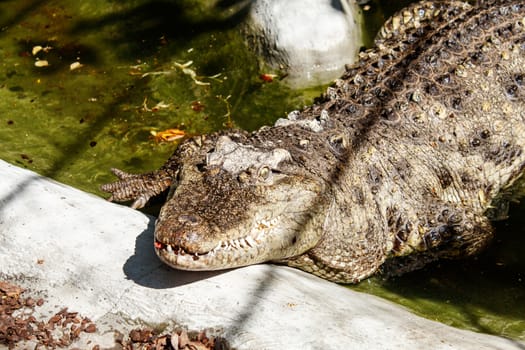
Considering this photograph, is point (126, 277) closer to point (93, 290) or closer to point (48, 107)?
point (93, 290)

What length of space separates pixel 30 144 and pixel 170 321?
252cm

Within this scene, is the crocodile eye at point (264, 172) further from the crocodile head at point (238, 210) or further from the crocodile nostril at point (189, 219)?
the crocodile nostril at point (189, 219)

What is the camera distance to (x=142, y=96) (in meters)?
5.92

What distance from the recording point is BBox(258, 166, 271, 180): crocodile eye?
3.86 m

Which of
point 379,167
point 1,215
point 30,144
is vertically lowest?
point 30,144

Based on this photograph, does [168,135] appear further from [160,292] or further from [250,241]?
[160,292]

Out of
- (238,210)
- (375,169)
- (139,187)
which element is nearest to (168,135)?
(139,187)

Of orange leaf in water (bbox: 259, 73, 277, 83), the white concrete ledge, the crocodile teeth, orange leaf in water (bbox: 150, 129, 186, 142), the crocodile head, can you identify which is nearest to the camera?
the white concrete ledge

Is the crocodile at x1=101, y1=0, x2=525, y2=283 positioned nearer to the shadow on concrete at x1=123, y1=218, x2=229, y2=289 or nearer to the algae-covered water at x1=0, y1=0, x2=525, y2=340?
the shadow on concrete at x1=123, y1=218, x2=229, y2=289

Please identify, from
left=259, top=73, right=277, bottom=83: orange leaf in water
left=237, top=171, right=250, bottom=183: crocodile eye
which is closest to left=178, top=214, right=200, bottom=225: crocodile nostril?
left=237, top=171, right=250, bottom=183: crocodile eye

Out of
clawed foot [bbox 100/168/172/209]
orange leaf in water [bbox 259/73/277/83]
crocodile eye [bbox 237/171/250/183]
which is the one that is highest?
crocodile eye [bbox 237/171/250/183]

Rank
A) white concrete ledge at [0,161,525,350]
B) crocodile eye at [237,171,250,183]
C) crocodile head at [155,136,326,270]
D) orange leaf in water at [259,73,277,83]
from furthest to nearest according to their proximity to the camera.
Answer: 1. orange leaf in water at [259,73,277,83]
2. crocodile eye at [237,171,250,183]
3. crocodile head at [155,136,326,270]
4. white concrete ledge at [0,161,525,350]

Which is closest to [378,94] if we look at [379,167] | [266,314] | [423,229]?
[379,167]

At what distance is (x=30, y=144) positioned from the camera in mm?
5281
